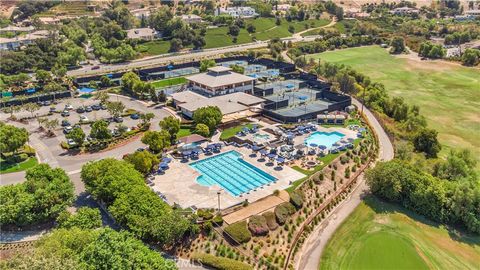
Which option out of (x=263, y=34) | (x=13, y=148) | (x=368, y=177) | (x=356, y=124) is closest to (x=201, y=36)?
(x=263, y=34)

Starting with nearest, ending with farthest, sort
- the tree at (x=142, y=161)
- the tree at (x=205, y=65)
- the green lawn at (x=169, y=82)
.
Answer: the tree at (x=142, y=161)
the green lawn at (x=169, y=82)
the tree at (x=205, y=65)

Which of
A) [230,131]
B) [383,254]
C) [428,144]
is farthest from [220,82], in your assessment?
[383,254]

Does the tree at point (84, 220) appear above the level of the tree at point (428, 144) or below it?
above

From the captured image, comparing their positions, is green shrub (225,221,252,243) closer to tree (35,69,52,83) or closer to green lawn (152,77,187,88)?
green lawn (152,77,187,88)

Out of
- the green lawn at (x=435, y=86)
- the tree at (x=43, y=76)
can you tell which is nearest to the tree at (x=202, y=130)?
the green lawn at (x=435, y=86)

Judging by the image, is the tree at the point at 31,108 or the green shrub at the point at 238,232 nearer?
the green shrub at the point at 238,232

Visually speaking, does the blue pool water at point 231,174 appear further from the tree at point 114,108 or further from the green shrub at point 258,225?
the tree at point 114,108
